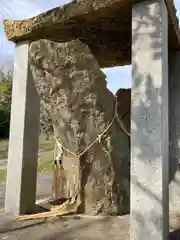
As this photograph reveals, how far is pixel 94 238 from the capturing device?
2.95m

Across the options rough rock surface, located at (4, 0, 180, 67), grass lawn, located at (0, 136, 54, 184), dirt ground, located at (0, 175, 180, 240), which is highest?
rough rock surface, located at (4, 0, 180, 67)

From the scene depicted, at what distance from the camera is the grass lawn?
977 cm

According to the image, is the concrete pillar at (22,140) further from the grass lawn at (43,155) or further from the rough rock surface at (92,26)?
the grass lawn at (43,155)

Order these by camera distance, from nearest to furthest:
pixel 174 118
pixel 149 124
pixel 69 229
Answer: pixel 149 124
pixel 69 229
pixel 174 118

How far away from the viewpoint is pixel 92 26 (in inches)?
145

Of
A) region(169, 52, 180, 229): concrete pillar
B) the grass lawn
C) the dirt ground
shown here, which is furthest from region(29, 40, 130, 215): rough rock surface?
the grass lawn

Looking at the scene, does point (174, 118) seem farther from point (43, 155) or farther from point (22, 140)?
point (43, 155)

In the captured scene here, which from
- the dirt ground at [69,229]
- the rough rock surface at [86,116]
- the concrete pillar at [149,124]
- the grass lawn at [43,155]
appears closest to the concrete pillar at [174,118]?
the rough rock surface at [86,116]

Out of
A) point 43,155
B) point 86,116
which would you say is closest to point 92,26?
point 86,116

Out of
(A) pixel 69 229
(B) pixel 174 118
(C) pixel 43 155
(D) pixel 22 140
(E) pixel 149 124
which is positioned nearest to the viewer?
(E) pixel 149 124

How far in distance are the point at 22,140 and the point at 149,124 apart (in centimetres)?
191

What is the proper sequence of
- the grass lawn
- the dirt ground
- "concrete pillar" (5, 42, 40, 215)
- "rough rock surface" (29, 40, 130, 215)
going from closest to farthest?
the dirt ground → "rough rock surface" (29, 40, 130, 215) → "concrete pillar" (5, 42, 40, 215) → the grass lawn

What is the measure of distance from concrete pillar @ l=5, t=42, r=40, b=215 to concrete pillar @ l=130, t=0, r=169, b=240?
1734mm

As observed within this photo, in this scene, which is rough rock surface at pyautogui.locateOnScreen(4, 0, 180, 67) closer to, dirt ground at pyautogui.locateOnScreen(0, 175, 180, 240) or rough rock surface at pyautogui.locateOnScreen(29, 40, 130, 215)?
rough rock surface at pyautogui.locateOnScreen(29, 40, 130, 215)
